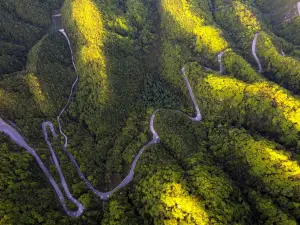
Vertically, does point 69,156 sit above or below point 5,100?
below

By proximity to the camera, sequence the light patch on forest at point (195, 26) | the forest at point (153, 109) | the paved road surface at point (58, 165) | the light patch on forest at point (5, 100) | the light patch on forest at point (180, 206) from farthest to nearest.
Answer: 1. the light patch on forest at point (195, 26)
2. the light patch on forest at point (5, 100)
3. the paved road surface at point (58, 165)
4. the forest at point (153, 109)
5. the light patch on forest at point (180, 206)

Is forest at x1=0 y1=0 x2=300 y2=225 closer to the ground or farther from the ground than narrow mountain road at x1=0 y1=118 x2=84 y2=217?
farther from the ground

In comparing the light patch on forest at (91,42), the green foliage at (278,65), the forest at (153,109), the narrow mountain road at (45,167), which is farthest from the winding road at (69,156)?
the green foliage at (278,65)

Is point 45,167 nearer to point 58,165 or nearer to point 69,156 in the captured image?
point 58,165

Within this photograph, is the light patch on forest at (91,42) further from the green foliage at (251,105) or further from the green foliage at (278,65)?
the green foliage at (278,65)

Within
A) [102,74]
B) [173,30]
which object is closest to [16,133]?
[102,74]

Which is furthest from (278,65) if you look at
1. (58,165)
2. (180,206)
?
(58,165)

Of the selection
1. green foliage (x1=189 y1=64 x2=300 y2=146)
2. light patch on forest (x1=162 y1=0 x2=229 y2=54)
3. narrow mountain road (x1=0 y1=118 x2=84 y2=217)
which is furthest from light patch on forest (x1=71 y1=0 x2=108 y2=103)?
green foliage (x1=189 y1=64 x2=300 y2=146)

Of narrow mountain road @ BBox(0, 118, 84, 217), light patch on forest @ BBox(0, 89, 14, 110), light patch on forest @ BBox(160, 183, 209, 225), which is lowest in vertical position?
narrow mountain road @ BBox(0, 118, 84, 217)

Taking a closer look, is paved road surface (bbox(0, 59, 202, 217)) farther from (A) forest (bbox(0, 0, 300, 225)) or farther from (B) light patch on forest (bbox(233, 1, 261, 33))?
(B) light patch on forest (bbox(233, 1, 261, 33))
